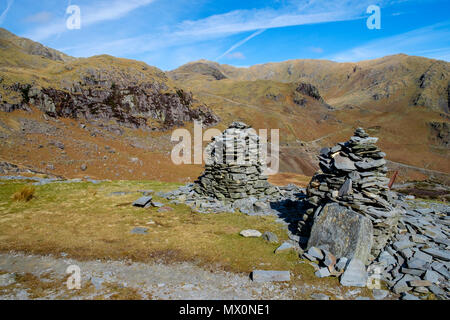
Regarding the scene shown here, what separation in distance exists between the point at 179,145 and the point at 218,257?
133 ft

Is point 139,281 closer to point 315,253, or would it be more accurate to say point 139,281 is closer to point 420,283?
point 315,253

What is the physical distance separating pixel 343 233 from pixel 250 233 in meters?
3.73

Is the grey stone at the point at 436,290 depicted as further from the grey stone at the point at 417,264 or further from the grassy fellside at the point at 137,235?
the grassy fellside at the point at 137,235

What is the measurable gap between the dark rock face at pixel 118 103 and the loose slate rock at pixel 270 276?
42.6m

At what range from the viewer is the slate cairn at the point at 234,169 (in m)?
15.6

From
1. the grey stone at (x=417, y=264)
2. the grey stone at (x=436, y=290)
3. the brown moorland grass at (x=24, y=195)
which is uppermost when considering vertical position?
the brown moorland grass at (x=24, y=195)

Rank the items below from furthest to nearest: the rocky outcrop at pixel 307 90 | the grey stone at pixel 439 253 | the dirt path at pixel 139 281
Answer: the rocky outcrop at pixel 307 90 < the grey stone at pixel 439 253 < the dirt path at pixel 139 281

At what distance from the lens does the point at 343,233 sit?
841cm

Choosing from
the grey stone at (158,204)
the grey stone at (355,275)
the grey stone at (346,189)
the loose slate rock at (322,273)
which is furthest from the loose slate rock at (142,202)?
the grey stone at (355,275)

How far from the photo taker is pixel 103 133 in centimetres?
4266

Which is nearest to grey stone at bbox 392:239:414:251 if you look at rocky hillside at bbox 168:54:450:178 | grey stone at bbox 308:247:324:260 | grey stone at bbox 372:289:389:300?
grey stone at bbox 372:289:389:300

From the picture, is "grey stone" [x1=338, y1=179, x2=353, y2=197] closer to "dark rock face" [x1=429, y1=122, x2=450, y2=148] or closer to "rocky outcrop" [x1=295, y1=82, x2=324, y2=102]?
"dark rock face" [x1=429, y1=122, x2=450, y2=148]
